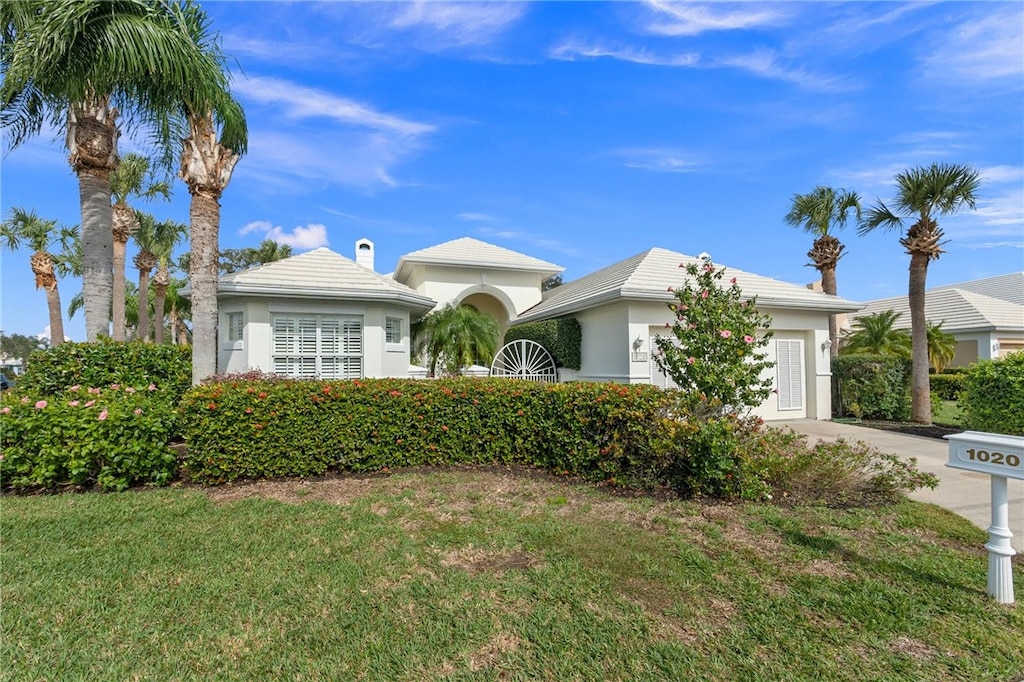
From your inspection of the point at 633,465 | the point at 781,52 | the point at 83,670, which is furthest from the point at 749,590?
the point at 781,52

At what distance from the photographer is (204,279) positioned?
9.25m

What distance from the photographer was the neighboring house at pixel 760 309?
12641 millimetres

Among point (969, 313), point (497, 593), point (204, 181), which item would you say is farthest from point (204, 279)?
point (969, 313)

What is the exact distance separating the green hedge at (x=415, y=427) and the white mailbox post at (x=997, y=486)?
9.50 feet

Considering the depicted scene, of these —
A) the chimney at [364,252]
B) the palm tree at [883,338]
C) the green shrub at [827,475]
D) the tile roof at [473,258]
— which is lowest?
the green shrub at [827,475]

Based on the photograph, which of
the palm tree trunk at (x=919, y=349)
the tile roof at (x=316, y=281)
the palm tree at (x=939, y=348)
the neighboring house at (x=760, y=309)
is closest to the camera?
the tile roof at (x=316, y=281)

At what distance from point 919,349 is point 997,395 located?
14.7 ft

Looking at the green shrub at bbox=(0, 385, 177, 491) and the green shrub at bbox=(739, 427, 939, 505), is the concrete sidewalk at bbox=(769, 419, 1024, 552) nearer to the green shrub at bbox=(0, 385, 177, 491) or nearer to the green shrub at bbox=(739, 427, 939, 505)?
the green shrub at bbox=(739, 427, 939, 505)

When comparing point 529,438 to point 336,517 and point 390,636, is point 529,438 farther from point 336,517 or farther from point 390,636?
point 390,636

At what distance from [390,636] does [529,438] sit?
4397 millimetres

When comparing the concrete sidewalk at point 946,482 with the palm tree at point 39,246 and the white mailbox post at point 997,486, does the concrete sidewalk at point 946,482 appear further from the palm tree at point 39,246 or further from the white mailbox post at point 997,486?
the palm tree at point 39,246

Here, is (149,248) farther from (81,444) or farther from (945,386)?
(945,386)

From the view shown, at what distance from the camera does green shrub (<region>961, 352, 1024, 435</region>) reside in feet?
29.9

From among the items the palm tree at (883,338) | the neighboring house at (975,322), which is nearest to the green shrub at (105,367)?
the palm tree at (883,338)
